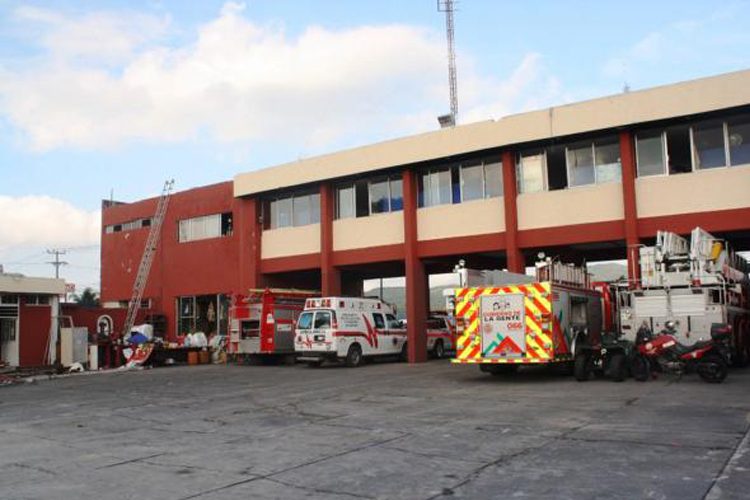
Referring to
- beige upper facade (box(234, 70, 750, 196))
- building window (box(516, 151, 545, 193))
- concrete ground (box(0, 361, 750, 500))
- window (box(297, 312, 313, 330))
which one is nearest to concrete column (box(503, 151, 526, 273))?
building window (box(516, 151, 545, 193))

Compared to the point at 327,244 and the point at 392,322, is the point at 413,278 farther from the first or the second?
the point at 327,244

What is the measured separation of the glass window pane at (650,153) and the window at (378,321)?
34.3ft

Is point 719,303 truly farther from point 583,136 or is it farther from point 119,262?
point 119,262

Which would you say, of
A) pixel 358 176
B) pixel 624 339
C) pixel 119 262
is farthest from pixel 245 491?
pixel 119 262

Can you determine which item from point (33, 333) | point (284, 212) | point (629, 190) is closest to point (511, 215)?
point (629, 190)

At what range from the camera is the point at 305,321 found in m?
24.9

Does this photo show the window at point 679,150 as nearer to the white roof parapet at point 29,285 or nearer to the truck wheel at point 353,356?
the truck wheel at point 353,356

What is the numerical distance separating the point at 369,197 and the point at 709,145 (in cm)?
1274

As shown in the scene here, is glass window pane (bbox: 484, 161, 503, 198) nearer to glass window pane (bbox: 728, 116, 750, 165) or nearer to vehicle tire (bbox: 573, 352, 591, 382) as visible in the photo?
glass window pane (bbox: 728, 116, 750, 165)

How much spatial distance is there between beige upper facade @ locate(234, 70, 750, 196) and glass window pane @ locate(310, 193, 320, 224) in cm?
108

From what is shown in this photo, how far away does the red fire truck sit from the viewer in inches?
1058

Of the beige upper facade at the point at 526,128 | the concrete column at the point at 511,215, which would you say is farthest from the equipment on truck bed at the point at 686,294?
the concrete column at the point at 511,215

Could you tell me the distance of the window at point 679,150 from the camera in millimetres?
21844

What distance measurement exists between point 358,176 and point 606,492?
75.8 ft
